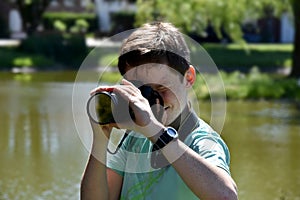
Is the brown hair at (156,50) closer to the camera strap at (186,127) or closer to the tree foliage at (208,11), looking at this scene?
the camera strap at (186,127)

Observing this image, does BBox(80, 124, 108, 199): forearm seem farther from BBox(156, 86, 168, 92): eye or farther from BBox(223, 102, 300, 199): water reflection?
BBox(223, 102, 300, 199): water reflection

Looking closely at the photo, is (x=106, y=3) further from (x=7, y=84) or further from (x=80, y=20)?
(x=7, y=84)

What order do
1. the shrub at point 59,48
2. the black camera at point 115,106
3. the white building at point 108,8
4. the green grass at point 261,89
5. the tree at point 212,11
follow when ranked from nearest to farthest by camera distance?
the black camera at point 115,106, the green grass at point 261,89, the tree at point 212,11, the shrub at point 59,48, the white building at point 108,8

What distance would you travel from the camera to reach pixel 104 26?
158ft

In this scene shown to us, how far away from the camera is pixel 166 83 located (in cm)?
236

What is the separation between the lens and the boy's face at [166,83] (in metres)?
2.33

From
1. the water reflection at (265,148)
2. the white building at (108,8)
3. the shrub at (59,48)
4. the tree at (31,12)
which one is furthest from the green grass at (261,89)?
the white building at (108,8)

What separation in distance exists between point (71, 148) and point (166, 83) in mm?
9217

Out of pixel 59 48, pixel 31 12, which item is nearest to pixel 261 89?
pixel 59 48

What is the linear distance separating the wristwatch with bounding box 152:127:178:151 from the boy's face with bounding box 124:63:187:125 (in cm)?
9

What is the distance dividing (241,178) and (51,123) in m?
5.56

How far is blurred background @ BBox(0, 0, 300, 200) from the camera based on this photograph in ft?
30.5

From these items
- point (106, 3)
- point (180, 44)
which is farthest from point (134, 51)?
point (106, 3)

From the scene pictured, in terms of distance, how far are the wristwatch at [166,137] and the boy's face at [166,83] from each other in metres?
0.09
